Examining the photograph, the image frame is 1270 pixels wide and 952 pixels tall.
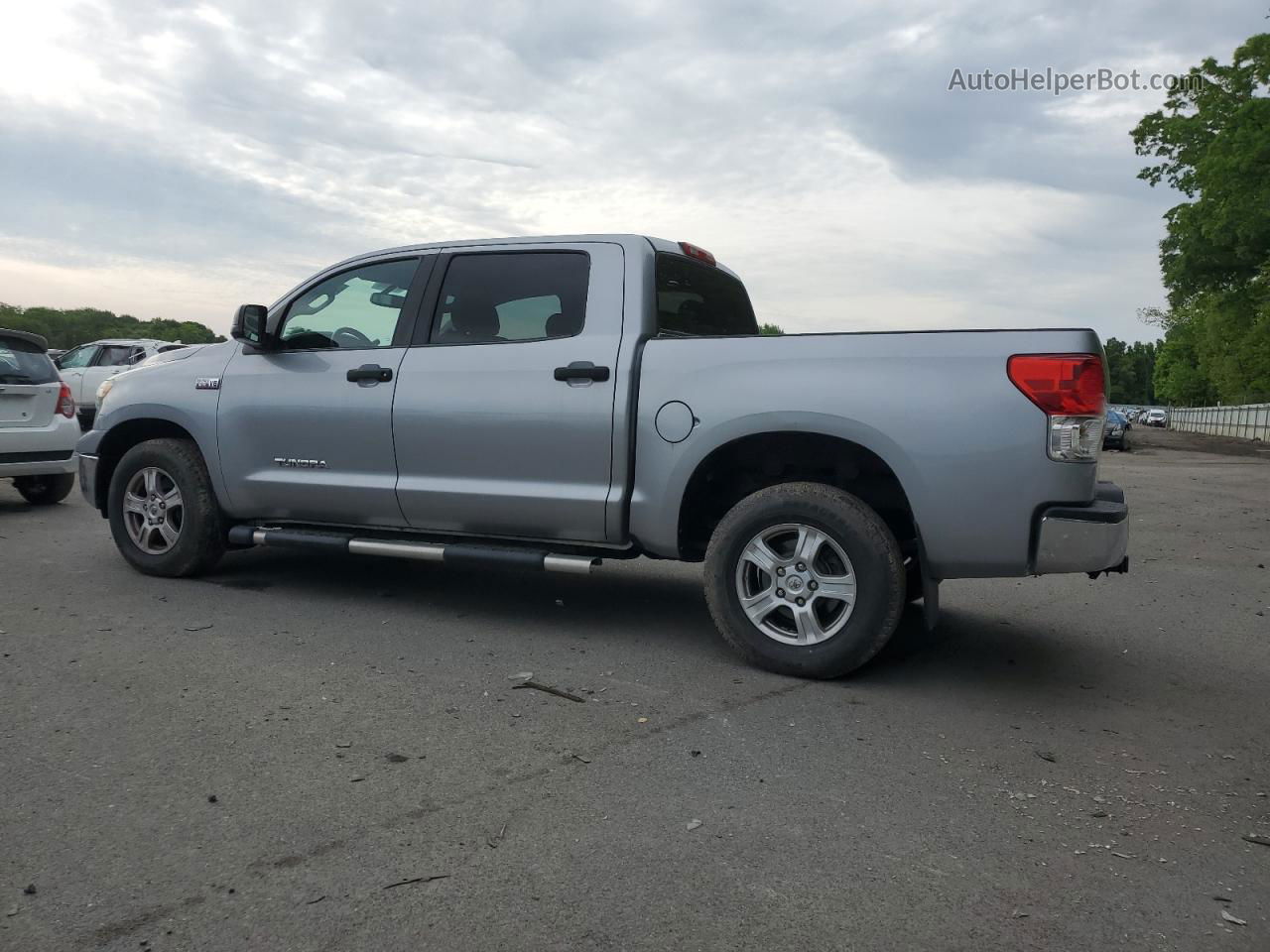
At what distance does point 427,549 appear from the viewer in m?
5.22

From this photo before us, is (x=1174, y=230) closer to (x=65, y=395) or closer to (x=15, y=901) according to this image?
(x=65, y=395)

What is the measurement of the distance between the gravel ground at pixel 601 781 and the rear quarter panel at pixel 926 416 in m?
0.79

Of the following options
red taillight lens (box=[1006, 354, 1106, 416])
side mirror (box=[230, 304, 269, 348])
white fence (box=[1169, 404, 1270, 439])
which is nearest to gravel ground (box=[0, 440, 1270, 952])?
red taillight lens (box=[1006, 354, 1106, 416])

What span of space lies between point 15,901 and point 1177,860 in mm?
3022

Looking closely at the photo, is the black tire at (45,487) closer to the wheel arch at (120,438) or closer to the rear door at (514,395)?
the wheel arch at (120,438)

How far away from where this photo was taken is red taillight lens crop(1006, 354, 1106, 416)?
3.96 m

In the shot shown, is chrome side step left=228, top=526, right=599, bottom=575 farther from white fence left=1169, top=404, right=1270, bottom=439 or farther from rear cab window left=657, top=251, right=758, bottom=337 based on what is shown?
white fence left=1169, top=404, right=1270, bottom=439

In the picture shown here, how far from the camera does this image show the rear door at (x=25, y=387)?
30.2 ft

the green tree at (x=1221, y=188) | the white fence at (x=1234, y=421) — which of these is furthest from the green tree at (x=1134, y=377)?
the green tree at (x=1221, y=188)

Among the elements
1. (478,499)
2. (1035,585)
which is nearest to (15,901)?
(478,499)

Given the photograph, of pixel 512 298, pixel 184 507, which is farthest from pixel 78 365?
pixel 512 298

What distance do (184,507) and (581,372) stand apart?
283 cm

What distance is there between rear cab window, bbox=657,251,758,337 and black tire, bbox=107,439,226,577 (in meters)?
2.99

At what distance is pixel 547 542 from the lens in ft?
17.1
